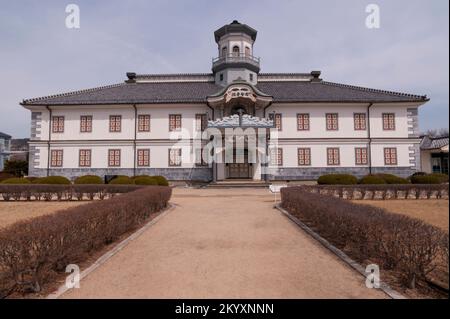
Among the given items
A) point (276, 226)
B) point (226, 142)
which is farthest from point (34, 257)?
point (226, 142)

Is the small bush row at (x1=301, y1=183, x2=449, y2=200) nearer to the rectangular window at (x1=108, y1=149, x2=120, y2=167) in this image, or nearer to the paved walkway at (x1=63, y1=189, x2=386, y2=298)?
the paved walkway at (x1=63, y1=189, x2=386, y2=298)

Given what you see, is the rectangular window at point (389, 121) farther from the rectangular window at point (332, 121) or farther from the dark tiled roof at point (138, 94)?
the dark tiled roof at point (138, 94)

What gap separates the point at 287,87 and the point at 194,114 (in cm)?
1092

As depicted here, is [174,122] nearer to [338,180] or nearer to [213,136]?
[213,136]

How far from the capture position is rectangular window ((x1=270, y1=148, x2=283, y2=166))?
26.1 meters

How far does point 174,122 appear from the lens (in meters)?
27.0

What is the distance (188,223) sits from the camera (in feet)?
30.3

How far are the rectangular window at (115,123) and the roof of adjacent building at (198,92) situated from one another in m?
1.48

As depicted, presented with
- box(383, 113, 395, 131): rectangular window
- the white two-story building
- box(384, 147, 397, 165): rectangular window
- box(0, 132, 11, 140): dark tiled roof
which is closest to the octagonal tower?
the white two-story building

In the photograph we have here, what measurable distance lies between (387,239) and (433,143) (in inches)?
1556

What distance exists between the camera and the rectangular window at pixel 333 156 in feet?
86.1

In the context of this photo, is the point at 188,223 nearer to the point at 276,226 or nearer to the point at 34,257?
the point at 276,226

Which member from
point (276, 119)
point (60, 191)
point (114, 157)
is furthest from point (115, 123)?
point (276, 119)

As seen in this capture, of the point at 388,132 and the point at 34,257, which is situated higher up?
the point at 388,132
